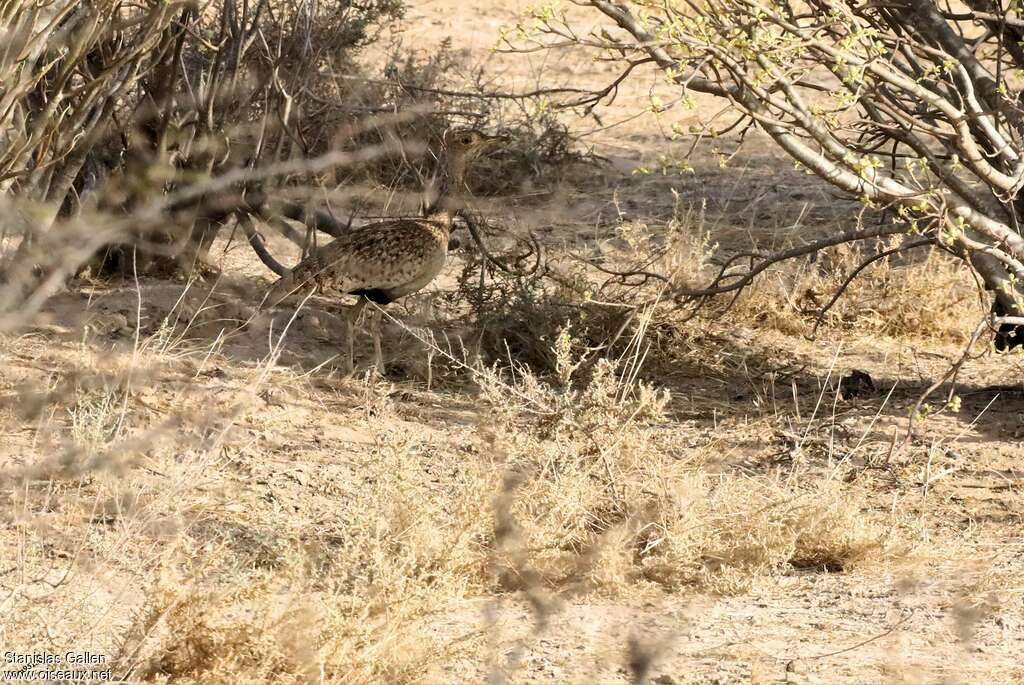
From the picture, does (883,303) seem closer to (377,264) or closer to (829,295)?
(829,295)

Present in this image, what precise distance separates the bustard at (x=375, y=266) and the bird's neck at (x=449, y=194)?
114 millimetres

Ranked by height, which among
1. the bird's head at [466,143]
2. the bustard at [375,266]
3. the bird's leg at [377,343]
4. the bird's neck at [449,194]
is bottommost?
the bird's leg at [377,343]

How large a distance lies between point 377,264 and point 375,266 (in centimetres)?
2

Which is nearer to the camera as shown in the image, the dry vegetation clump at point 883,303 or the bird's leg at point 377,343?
the bird's leg at point 377,343

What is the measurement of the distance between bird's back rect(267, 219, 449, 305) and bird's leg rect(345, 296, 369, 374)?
168 millimetres

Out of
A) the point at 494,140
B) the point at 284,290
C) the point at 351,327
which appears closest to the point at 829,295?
the point at 494,140

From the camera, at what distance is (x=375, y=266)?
7.16 meters

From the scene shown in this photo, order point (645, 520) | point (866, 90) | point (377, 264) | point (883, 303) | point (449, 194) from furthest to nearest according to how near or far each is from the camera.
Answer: point (883, 303)
point (449, 194)
point (377, 264)
point (866, 90)
point (645, 520)

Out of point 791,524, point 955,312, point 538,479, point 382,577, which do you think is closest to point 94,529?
point 382,577

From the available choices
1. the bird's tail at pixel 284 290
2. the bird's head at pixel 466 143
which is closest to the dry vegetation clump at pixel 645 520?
the bird's tail at pixel 284 290

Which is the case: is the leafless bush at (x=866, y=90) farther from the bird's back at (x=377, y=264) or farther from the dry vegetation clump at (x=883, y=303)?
the bird's back at (x=377, y=264)

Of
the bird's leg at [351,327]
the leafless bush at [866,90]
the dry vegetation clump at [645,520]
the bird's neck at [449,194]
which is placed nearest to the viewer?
the dry vegetation clump at [645,520]

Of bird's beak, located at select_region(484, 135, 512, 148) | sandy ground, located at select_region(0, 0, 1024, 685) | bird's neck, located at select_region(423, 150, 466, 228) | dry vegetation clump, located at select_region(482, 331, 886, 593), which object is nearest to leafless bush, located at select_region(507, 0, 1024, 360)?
sandy ground, located at select_region(0, 0, 1024, 685)

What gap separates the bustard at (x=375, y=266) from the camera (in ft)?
23.5
